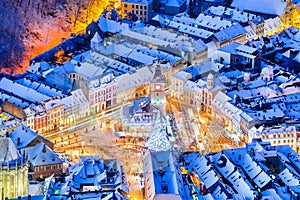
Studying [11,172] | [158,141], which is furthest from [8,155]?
[158,141]

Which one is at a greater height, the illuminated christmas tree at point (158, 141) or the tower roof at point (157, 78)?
the tower roof at point (157, 78)

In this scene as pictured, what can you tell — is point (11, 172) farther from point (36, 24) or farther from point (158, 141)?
point (36, 24)

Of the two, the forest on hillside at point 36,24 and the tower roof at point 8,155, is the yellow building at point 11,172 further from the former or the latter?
the forest on hillside at point 36,24

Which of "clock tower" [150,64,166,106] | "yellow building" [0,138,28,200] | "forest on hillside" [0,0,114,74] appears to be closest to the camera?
"yellow building" [0,138,28,200]

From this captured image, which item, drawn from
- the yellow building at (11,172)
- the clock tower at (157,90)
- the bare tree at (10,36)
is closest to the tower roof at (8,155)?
the yellow building at (11,172)

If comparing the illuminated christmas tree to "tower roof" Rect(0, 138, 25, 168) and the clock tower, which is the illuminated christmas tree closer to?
the clock tower

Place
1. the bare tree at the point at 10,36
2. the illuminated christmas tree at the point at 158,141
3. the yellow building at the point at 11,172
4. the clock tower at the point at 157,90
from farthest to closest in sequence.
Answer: the bare tree at the point at 10,36, the clock tower at the point at 157,90, the illuminated christmas tree at the point at 158,141, the yellow building at the point at 11,172

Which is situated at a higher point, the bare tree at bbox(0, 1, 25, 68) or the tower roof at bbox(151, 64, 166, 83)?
the bare tree at bbox(0, 1, 25, 68)

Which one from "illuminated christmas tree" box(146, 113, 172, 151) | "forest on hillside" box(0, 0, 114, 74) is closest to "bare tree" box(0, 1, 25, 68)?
"forest on hillside" box(0, 0, 114, 74)
